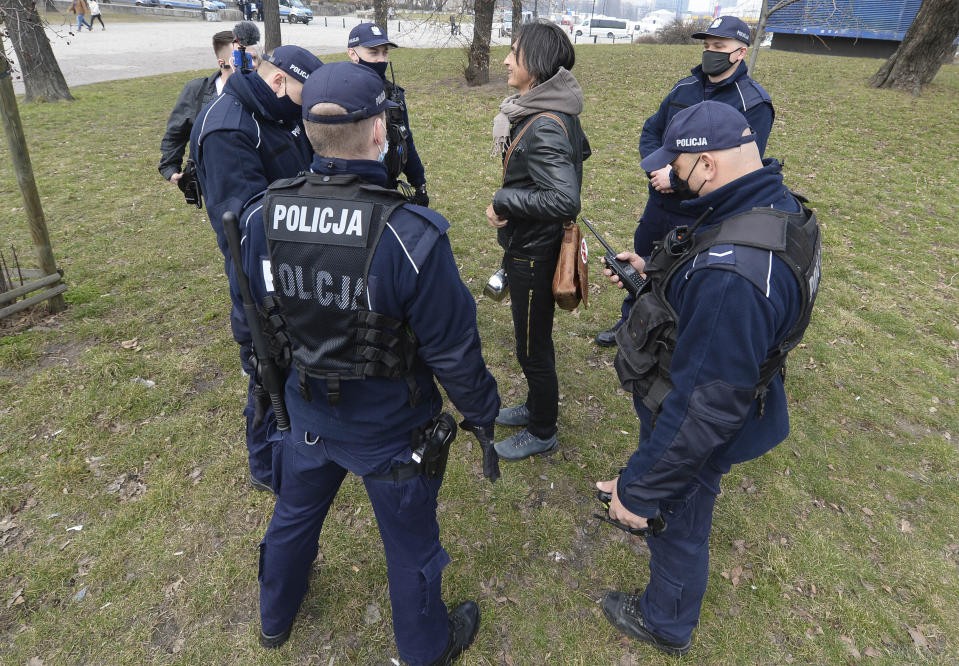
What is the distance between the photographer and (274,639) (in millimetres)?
2625

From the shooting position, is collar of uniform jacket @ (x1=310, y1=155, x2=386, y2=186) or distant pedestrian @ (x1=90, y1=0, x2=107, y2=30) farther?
distant pedestrian @ (x1=90, y1=0, x2=107, y2=30)

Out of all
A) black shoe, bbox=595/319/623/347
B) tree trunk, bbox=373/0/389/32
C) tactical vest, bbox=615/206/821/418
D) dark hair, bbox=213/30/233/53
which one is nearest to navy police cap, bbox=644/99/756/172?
tactical vest, bbox=615/206/821/418

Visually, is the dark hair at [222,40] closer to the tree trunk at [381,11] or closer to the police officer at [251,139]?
the police officer at [251,139]

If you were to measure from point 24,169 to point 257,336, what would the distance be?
173 inches

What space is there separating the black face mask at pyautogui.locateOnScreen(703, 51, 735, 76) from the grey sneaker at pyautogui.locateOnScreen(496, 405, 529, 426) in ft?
9.42

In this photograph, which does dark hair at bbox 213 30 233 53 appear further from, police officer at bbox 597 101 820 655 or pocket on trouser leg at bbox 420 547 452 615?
pocket on trouser leg at bbox 420 547 452 615

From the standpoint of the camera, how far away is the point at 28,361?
4551mm

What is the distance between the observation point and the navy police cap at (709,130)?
6.38 ft

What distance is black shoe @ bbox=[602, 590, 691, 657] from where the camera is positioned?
2.68m

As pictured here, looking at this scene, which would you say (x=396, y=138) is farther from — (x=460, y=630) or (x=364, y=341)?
(x=460, y=630)

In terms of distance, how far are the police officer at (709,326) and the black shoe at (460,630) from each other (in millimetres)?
1033

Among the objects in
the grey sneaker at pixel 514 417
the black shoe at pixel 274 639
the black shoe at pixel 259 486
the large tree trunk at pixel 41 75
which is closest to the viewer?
the black shoe at pixel 274 639


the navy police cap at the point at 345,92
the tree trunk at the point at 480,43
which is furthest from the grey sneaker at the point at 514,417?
the tree trunk at the point at 480,43

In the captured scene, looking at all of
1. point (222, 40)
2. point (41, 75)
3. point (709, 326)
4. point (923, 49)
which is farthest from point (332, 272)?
point (923, 49)
